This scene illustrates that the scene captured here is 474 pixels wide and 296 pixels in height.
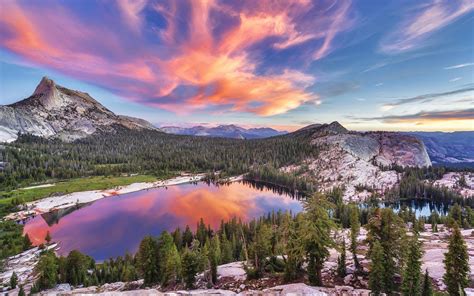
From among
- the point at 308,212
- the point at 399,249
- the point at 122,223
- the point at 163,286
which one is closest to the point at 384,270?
the point at 399,249

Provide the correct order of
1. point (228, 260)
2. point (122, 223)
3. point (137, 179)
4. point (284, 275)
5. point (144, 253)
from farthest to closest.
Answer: point (137, 179) → point (122, 223) → point (228, 260) → point (144, 253) → point (284, 275)

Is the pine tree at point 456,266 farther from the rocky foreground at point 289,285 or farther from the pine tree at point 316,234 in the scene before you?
the pine tree at point 316,234

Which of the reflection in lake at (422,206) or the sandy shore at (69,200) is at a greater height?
the sandy shore at (69,200)

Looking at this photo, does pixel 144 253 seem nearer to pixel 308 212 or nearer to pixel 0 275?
pixel 308 212

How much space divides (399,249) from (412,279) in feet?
19.2

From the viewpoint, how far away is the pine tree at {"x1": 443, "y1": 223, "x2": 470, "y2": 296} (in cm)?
3041

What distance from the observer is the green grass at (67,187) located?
135 m

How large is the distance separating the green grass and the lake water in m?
20.6

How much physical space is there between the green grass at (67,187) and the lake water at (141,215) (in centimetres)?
2057

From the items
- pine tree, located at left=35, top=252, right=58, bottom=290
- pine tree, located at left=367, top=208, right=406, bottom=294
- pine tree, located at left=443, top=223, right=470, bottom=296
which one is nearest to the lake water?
pine tree, located at left=35, top=252, right=58, bottom=290

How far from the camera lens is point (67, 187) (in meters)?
161

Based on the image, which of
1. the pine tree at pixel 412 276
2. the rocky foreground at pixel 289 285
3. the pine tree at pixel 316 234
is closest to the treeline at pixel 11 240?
the rocky foreground at pixel 289 285

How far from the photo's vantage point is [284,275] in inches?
1538

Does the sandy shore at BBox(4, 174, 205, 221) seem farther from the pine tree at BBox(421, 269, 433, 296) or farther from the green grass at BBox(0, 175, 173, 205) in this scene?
the pine tree at BBox(421, 269, 433, 296)
